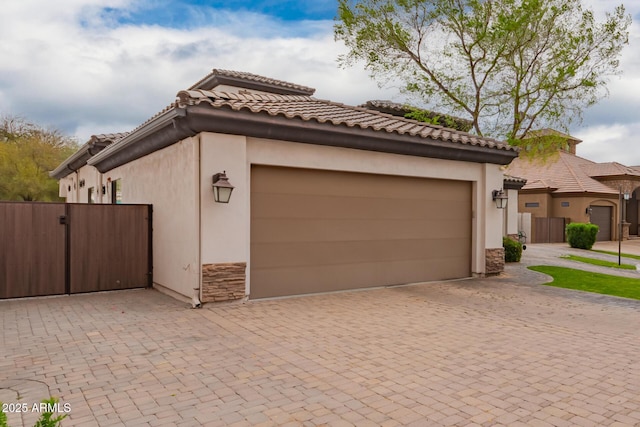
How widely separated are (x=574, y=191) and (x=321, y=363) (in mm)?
28543

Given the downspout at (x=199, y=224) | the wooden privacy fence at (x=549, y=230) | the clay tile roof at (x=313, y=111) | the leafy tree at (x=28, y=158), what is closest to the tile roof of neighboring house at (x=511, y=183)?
the clay tile roof at (x=313, y=111)

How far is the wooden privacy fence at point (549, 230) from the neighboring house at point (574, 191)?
0.19 feet

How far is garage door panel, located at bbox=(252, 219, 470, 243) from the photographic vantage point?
27.7 ft

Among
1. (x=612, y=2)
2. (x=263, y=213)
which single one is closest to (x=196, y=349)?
(x=263, y=213)

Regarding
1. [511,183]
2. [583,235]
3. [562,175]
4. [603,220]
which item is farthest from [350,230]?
[603,220]

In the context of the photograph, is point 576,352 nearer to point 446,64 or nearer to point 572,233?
point 446,64

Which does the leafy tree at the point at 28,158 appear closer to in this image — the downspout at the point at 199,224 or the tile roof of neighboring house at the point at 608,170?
the downspout at the point at 199,224

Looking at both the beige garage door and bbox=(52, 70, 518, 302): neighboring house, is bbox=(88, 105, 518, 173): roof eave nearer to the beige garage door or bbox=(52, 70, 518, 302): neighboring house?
bbox=(52, 70, 518, 302): neighboring house

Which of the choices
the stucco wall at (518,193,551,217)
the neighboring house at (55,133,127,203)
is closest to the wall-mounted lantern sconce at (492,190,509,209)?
the neighboring house at (55,133,127,203)

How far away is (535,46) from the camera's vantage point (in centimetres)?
1598

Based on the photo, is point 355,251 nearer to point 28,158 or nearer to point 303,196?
point 303,196

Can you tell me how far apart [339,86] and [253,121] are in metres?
13.3

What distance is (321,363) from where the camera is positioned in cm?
479

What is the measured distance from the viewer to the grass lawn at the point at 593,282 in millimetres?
10375
